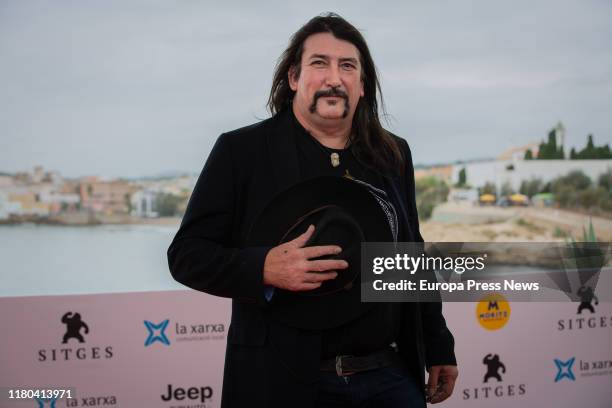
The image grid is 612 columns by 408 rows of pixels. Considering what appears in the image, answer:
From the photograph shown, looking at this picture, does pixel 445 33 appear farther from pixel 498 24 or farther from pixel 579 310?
pixel 579 310

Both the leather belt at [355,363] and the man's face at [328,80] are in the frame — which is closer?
the leather belt at [355,363]

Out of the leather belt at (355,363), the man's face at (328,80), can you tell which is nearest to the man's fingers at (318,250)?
the leather belt at (355,363)

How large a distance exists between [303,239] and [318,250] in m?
0.04

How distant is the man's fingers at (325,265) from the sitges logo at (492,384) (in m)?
2.21

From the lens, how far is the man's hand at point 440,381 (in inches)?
66.2

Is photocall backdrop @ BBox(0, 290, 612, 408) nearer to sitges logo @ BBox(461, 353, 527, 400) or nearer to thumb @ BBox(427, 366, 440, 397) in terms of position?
sitges logo @ BBox(461, 353, 527, 400)

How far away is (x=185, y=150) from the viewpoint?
3141 millimetres

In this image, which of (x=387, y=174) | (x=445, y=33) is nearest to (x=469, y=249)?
(x=445, y=33)

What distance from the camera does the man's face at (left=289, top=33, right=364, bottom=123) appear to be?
157 cm

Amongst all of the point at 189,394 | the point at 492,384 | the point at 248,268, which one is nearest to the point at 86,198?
the point at 189,394

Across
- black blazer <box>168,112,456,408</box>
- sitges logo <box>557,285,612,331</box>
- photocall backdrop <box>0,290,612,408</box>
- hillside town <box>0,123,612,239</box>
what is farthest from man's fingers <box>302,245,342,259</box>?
sitges logo <box>557,285,612,331</box>

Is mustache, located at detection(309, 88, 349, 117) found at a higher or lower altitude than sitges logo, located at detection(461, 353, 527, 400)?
higher

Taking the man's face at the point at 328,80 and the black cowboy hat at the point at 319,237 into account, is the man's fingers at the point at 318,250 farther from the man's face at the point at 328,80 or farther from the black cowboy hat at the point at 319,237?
the man's face at the point at 328,80

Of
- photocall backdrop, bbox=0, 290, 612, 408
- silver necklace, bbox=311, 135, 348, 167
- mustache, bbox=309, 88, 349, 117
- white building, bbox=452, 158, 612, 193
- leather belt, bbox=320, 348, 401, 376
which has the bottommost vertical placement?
photocall backdrop, bbox=0, 290, 612, 408
